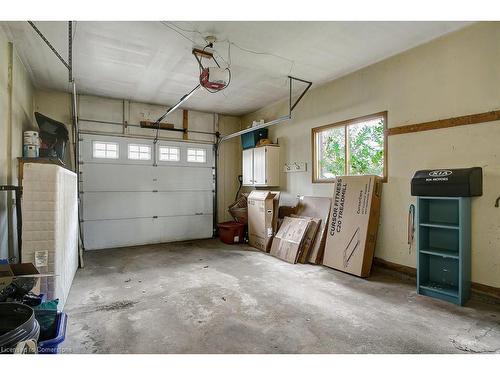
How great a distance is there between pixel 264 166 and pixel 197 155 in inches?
70.1

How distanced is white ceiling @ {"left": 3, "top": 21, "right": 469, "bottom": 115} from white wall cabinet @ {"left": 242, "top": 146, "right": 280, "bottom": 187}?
124cm

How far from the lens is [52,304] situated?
1.91m

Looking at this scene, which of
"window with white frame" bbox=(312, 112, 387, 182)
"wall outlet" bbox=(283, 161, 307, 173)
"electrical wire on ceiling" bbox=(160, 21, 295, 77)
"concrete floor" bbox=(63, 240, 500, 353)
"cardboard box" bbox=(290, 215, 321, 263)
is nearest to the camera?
"concrete floor" bbox=(63, 240, 500, 353)

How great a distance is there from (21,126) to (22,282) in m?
3.06

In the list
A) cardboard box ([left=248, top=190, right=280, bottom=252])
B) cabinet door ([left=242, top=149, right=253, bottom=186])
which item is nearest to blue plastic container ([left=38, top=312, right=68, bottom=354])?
cardboard box ([left=248, top=190, right=280, bottom=252])

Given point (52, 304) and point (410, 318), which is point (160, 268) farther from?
point (410, 318)

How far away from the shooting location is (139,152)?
5.94 meters

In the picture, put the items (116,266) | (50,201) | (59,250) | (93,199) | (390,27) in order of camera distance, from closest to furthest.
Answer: (50,201)
(59,250)
(390,27)
(116,266)
(93,199)

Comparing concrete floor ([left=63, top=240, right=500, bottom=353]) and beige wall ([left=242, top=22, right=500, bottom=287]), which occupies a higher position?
beige wall ([left=242, top=22, right=500, bottom=287])

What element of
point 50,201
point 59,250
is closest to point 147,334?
point 59,250

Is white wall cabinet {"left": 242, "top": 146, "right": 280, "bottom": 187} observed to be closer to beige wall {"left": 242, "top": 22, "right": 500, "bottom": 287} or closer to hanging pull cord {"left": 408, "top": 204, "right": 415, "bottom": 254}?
beige wall {"left": 242, "top": 22, "right": 500, "bottom": 287}

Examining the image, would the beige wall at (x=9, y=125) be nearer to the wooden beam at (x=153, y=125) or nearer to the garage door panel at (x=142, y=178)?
the garage door panel at (x=142, y=178)

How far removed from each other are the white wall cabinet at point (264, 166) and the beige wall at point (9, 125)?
12.8 ft

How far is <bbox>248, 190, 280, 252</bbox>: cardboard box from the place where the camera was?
527cm
